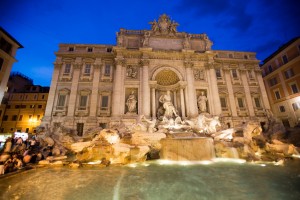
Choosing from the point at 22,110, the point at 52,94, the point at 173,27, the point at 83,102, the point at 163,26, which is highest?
the point at 163,26

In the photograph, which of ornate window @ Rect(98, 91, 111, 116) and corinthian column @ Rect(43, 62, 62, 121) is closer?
corinthian column @ Rect(43, 62, 62, 121)

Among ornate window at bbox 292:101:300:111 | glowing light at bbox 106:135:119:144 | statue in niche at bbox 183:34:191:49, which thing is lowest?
glowing light at bbox 106:135:119:144

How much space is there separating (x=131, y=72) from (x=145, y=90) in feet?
11.2

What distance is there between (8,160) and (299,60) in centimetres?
3283

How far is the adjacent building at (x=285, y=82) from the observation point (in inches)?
832

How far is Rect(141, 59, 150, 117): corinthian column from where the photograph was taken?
55.2 ft

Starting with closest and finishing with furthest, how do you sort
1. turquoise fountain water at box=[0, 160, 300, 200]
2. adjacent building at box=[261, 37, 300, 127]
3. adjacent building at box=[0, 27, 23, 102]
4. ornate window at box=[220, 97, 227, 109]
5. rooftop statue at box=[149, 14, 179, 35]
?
turquoise fountain water at box=[0, 160, 300, 200]
adjacent building at box=[0, 27, 23, 102]
ornate window at box=[220, 97, 227, 109]
rooftop statue at box=[149, 14, 179, 35]
adjacent building at box=[261, 37, 300, 127]

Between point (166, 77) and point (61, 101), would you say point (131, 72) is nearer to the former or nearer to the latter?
point (166, 77)

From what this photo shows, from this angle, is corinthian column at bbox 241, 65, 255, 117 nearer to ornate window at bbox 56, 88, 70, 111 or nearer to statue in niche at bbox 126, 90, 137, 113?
statue in niche at bbox 126, 90, 137, 113

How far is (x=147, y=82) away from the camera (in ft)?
59.1

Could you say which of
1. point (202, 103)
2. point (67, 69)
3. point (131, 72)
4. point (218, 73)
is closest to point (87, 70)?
point (67, 69)

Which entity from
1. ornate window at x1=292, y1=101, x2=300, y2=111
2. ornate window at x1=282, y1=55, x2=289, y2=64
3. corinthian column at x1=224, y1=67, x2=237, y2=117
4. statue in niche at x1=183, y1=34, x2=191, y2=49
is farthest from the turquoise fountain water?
ornate window at x1=282, y1=55, x2=289, y2=64

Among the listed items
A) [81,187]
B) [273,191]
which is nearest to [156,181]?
[81,187]

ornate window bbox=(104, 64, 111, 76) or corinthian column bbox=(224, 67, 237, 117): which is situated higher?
ornate window bbox=(104, 64, 111, 76)
